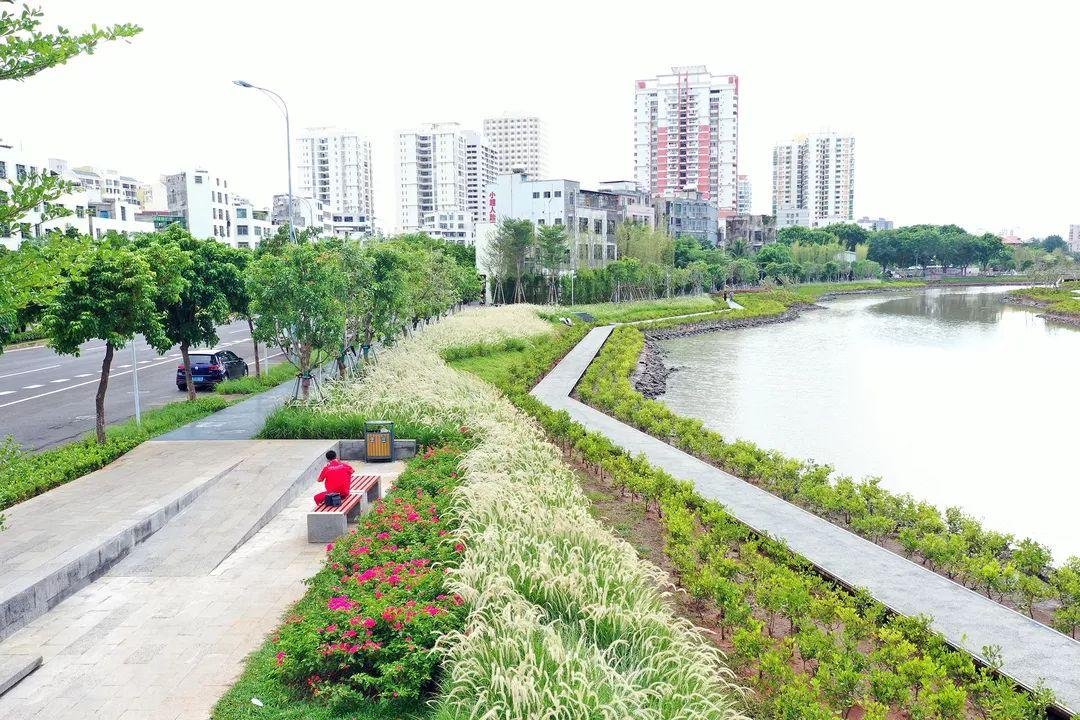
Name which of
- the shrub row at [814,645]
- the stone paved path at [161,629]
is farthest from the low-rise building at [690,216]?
the stone paved path at [161,629]

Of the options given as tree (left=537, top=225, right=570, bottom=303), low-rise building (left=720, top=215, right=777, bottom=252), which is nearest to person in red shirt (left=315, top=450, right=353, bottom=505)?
tree (left=537, top=225, right=570, bottom=303)

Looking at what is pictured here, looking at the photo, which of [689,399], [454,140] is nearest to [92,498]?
[689,399]

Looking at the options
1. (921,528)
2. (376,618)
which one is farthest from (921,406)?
(376,618)

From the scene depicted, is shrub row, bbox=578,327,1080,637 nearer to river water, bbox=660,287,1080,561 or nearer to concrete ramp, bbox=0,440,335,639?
river water, bbox=660,287,1080,561

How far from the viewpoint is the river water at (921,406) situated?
17455 millimetres

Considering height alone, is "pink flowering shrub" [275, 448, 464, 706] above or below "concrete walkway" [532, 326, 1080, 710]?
above

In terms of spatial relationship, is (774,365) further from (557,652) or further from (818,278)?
(818,278)

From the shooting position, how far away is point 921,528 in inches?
449

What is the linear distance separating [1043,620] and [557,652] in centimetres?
620

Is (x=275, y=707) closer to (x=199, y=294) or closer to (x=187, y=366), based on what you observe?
Result: (x=199, y=294)

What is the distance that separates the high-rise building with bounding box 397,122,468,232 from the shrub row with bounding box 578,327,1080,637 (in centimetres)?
16472

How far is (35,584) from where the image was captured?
339 inches

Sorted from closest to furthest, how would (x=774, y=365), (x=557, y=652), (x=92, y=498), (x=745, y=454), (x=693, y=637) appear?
(x=557, y=652) < (x=693, y=637) < (x=92, y=498) < (x=745, y=454) < (x=774, y=365)

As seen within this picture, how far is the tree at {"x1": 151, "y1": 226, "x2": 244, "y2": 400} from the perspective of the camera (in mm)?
19922
